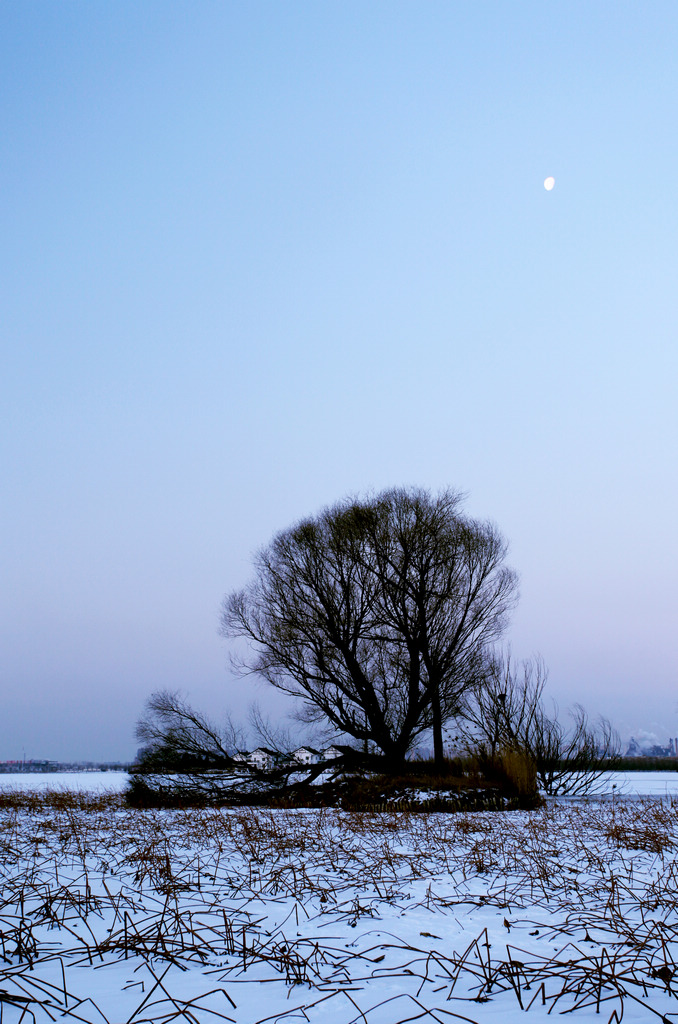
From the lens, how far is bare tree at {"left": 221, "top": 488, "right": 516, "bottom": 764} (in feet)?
60.9

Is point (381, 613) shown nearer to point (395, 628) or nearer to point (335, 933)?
point (395, 628)

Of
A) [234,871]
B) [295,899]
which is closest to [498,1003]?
[295,899]

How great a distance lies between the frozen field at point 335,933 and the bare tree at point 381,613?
41.4 feet

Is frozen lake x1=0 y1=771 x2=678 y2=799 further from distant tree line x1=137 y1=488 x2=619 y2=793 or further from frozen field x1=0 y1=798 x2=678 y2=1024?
frozen field x1=0 y1=798 x2=678 y2=1024

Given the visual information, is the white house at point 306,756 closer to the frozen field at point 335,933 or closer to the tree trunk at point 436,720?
the tree trunk at point 436,720

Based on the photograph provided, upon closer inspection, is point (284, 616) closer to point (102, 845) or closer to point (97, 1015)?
point (102, 845)

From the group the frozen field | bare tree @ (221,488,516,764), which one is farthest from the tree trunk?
the frozen field

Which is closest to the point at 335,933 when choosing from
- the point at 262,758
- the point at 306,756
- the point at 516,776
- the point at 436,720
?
the point at 516,776

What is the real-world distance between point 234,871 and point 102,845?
7.19 feet

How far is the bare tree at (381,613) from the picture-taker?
1856 cm

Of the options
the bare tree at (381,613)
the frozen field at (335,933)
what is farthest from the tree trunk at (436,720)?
the frozen field at (335,933)

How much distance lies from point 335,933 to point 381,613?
52.3 ft

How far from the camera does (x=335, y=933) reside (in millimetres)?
3121

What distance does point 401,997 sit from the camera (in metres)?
2.25
